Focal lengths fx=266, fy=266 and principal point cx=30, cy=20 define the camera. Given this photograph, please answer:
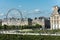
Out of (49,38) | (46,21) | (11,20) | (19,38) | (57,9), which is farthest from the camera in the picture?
(11,20)

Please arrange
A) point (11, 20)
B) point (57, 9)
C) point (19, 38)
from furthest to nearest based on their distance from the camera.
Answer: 1. point (11, 20)
2. point (57, 9)
3. point (19, 38)

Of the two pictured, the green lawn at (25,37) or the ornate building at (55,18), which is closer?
the green lawn at (25,37)

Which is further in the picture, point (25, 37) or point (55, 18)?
point (55, 18)

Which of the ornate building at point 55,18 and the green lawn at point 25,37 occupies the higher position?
the ornate building at point 55,18

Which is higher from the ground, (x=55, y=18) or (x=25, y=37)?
(x=55, y=18)

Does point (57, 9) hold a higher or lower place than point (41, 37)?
higher

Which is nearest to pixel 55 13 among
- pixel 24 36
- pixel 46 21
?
pixel 46 21

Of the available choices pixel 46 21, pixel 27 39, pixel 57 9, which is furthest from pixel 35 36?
pixel 46 21

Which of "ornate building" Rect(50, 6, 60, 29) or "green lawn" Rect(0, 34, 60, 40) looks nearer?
"green lawn" Rect(0, 34, 60, 40)

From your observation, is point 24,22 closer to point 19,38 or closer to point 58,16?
point 58,16

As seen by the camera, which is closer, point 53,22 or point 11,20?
point 53,22

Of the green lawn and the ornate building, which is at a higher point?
the ornate building
